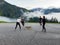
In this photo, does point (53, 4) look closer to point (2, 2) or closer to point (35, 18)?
point (35, 18)

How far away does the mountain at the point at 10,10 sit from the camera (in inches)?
750

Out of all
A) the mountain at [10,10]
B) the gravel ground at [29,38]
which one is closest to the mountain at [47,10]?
the mountain at [10,10]

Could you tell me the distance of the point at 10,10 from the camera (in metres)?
19.2

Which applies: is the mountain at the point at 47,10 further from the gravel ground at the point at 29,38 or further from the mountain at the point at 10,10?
the gravel ground at the point at 29,38

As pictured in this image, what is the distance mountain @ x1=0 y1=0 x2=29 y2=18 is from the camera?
62.5 feet

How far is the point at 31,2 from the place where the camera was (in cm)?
1917

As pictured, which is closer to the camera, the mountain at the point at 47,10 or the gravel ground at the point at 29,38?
the gravel ground at the point at 29,38

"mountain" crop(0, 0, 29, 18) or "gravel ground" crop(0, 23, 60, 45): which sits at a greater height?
"mountain" crop(0, 0, 29, 18)

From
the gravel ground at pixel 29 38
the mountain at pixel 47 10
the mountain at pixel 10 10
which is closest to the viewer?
the gravel ground at pixel 29 38

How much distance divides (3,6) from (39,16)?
9.33ft

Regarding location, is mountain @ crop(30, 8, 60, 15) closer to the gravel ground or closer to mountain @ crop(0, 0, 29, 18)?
mountain @ crop(0, 0, 29, 18)

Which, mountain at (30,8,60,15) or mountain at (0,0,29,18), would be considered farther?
mountain at (0,0,29,18)

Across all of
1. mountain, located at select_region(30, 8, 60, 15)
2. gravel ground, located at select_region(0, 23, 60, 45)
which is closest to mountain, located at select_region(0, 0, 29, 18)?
mountain, located at select_region(30, 8, 60, 15)

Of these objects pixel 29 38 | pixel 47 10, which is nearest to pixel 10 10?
pixel 47 10
